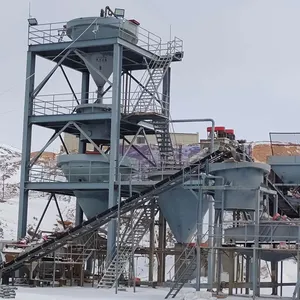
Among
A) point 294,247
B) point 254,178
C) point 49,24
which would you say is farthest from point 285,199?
point 49,24

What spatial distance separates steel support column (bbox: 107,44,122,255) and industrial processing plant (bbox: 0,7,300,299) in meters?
0.05

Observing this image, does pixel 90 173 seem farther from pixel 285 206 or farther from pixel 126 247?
pixel 285 206

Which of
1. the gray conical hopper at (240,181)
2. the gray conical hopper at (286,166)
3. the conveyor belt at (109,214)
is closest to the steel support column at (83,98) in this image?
the conveyor belt at (109,214)

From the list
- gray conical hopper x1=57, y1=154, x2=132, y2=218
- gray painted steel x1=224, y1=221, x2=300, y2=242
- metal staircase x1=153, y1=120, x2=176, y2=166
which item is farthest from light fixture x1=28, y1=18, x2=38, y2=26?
gray painted steel x1=224, y1=221, x2=300, y2=242

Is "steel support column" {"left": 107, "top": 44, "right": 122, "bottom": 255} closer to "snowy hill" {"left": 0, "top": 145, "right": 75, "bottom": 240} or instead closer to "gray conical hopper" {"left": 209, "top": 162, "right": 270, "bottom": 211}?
"gray conical hopper" {"left": 209, "top": 162, "right": 270, "bottom": 211}

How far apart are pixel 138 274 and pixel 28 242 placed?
1471cm

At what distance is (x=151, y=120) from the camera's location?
163 ft

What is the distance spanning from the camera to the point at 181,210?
1762 inches

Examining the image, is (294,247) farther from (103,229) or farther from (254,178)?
(103,229)

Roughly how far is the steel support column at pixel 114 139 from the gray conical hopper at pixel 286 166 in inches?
327

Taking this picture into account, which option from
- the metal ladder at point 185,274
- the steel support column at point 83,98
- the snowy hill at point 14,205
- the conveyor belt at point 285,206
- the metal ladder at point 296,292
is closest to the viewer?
the metal ladder at point 296,292

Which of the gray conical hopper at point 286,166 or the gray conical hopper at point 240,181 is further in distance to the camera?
the gray conical hopper at point 286,166

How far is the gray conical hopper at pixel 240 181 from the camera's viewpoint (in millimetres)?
35531

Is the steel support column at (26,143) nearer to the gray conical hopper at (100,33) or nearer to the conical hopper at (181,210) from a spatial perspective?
the gray conical hopper at (100,33)
